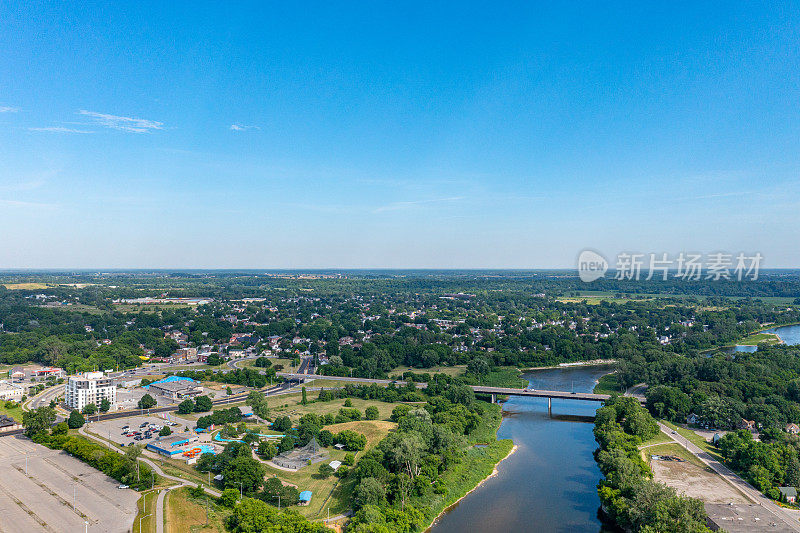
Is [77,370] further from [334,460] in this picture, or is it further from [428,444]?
[428,444]

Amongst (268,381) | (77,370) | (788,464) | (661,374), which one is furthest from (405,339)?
(788,464)

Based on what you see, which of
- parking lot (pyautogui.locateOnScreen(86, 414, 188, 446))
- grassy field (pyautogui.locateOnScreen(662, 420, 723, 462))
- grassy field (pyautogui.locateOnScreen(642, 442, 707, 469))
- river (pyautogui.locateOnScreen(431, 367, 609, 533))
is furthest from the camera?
parking lot (pyautogui.locateOnScreen(86, 414, 188, 446))

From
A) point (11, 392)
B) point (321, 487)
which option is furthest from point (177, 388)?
point (321, 487)

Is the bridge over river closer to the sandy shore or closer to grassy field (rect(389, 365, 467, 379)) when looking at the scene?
grassy field (rect(389, 365, 467, 379))

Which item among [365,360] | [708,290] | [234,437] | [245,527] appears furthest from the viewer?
[708,290]

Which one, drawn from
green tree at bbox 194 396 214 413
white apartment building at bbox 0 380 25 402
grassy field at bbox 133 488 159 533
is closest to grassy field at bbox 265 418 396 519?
grassy field at bbox 133 488 159 533

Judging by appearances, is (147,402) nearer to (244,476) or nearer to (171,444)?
(171,444)

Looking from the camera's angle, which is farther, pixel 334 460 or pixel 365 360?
pixel 365 360

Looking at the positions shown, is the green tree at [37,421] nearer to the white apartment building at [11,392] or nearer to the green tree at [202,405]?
the green tree at [202,405]
